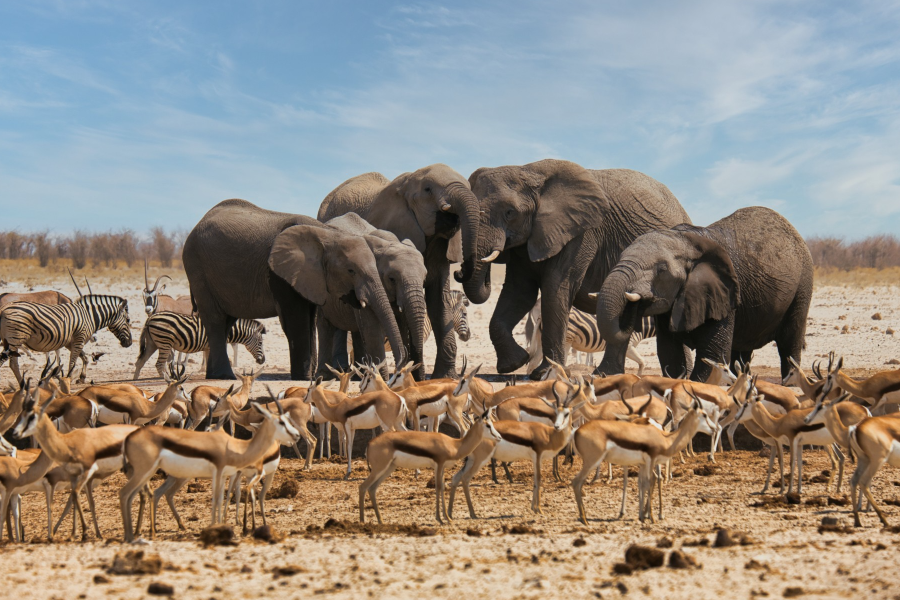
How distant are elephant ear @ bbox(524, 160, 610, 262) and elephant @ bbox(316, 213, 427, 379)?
271cm

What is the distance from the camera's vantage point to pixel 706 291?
15.0m

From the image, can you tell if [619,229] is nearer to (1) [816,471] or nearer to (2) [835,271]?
(1) [816,471]

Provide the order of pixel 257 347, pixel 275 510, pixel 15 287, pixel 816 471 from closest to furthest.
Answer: pixel 275 510 < pixel 816 471 < pixel 257 347 < pixel 15 287

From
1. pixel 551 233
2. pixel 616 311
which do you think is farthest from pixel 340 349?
pixel 616 311

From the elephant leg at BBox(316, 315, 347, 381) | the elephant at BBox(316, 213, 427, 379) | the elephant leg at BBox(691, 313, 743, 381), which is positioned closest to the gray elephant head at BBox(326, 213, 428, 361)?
the elephant at BBox(316, 213, 427, 379)

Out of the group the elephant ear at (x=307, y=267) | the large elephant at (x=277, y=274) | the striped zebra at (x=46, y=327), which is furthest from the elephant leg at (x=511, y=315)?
the striped zebra at (x=46, y=327)

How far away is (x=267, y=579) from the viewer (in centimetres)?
616

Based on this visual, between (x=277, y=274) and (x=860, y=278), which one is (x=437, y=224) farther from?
(x=860, y=278)

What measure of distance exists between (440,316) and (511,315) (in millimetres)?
1729

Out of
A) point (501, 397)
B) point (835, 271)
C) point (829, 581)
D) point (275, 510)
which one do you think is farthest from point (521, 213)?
point (835, 271)

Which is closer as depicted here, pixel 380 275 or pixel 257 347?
pixel 380 275

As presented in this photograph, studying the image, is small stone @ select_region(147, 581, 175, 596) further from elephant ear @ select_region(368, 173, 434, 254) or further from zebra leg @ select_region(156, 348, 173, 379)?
zebra leg @ select_region(156, 348, 173, 379)

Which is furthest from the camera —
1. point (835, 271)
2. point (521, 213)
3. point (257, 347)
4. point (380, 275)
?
point (835, 271)

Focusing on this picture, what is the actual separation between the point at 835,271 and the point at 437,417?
56.7 metres
